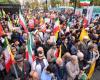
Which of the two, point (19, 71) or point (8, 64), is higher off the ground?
point (19, 71)

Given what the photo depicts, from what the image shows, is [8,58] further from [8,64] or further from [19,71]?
[19,71]

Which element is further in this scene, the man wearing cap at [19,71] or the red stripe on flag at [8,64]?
the red stripe on flag at [8,64]

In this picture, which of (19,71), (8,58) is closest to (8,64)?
(8,58)

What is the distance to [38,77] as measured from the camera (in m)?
8.29

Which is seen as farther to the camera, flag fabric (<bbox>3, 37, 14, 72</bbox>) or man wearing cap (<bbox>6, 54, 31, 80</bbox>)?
flag fabric (<bbox>3, 37, 14, 72</bbox>)

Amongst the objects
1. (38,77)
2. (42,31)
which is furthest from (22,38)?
(38,77)

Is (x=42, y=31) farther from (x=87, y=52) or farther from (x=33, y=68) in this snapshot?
(x=33, y=68)

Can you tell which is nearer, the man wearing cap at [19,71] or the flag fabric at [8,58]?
the man wearing cap at [19,71]

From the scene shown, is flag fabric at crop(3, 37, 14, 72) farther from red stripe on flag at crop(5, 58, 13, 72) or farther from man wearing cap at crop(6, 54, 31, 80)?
man wearing cap at crop(6, 54, 31, 80)

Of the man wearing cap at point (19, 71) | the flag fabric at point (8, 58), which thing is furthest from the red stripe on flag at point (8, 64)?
the man wearing cap at point (19, 71)

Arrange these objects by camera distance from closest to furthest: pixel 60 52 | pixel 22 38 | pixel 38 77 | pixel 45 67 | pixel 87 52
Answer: pixel 38 77, pixel 45 67, pixel 60 52, pixel 87 52, pixel 22 38

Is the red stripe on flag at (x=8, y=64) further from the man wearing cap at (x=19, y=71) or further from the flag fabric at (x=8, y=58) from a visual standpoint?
the man wearing cap at (x=19, y=71)

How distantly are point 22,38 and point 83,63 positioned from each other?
10.4ft

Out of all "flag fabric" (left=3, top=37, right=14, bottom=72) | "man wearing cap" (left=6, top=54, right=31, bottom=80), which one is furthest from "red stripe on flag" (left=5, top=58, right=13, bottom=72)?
"man wearing cap" (left=6, top=54, right=31, bottom=80)
